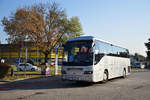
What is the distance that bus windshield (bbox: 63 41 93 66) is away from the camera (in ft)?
39.5

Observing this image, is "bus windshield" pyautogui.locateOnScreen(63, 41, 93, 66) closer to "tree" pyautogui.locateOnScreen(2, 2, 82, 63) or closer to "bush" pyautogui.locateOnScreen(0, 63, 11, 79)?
"bush" pyautogui.locateOnScreen(0, 63, 11, 79)

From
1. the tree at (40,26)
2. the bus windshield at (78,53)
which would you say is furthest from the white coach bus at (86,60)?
the tree at (40,26)

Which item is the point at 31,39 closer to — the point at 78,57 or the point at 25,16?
the point at 25,16

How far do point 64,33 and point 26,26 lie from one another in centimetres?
619

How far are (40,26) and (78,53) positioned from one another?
15.8 metres

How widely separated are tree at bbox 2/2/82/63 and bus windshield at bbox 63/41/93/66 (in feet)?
47.2

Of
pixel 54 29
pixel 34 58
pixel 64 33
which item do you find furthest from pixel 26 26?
pixel 34 58

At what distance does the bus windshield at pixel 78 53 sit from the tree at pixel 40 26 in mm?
14377

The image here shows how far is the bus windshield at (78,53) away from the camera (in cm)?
1205

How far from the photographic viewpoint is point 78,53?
1249 centimetres

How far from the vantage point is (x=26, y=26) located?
2597cm

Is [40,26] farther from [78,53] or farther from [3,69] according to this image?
[78,53]

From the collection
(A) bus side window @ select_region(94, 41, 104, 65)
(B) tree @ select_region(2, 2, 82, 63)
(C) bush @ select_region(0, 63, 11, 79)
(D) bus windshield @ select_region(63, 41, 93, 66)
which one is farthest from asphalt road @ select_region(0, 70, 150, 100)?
(B) tree @ select_region(2, 2, 82, 63)

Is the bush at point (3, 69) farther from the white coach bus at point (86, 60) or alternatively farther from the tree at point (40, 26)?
the tree at point (40, 26)
